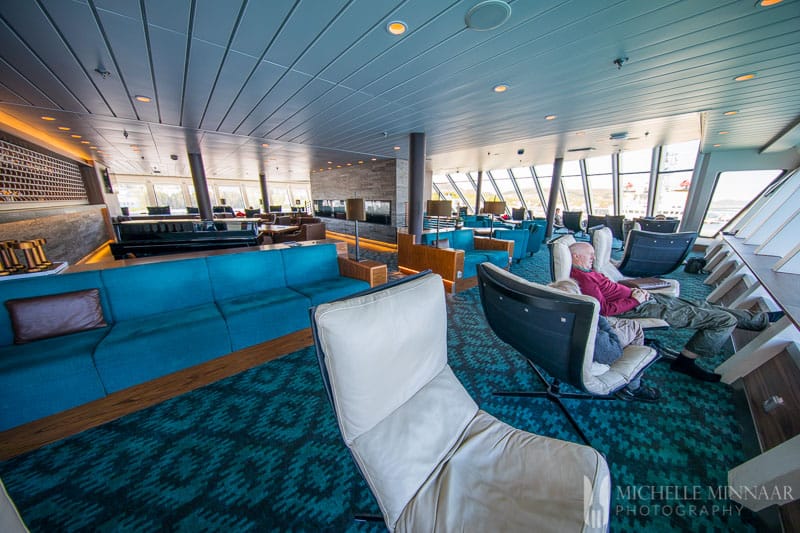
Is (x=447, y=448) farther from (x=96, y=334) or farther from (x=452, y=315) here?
(x=96, y=334)

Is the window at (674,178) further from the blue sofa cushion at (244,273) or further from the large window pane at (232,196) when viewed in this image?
the large window pane at (232,196)

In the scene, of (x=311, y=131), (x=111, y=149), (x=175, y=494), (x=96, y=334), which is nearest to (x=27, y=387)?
(x=96, y=334)

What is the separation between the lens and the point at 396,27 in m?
1.78

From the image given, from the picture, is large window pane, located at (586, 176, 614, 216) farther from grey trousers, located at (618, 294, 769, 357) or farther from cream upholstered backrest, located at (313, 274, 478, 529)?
cream upholstered backrest, located at (313, 274, 478, 529)

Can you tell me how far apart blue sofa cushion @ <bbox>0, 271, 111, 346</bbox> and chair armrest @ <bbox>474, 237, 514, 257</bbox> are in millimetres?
4999

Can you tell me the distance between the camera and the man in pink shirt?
1833mm

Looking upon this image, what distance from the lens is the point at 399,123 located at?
400 cm

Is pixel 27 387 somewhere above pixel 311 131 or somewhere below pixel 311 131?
below

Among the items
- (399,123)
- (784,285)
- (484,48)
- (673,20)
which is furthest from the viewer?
(399,123)

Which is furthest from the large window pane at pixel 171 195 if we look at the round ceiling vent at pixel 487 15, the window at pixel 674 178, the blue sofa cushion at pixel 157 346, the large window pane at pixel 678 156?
the window at pixel 674 178

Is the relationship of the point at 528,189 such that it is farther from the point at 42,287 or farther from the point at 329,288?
the point at 42,287

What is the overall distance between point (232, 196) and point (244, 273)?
592 inches

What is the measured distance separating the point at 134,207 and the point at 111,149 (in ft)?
28.2

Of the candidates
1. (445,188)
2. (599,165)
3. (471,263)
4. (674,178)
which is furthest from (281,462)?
(445,188)
